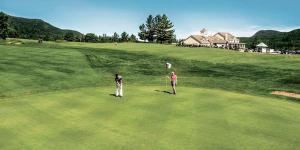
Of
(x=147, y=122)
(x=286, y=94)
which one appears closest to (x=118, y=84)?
(x=147, y=122)

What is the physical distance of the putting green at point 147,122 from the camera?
17.3 metres

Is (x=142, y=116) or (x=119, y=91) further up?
(x=119, y=91)

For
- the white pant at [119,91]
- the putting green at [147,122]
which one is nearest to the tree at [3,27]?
the putting green at [147,122]

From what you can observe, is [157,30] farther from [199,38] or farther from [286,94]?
[286,94]

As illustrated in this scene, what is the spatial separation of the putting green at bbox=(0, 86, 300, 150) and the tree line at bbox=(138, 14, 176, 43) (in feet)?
461

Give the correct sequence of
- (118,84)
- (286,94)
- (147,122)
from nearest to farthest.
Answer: (147,122), (118,84), (286,94)

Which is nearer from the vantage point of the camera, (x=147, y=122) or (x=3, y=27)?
(x=147, y=122)

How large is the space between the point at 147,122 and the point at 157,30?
504 feet

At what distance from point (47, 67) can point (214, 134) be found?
115 feet

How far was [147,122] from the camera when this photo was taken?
20.8 m

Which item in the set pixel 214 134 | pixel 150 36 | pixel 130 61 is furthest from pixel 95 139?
pixel 150 36

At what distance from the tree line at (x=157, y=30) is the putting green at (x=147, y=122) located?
140 meters

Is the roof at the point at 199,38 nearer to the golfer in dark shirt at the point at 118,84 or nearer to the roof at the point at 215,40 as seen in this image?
the roof at the point at 215,40

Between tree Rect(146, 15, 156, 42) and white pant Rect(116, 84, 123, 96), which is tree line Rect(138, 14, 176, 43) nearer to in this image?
tree Rect(146, 15, 156, 42)
